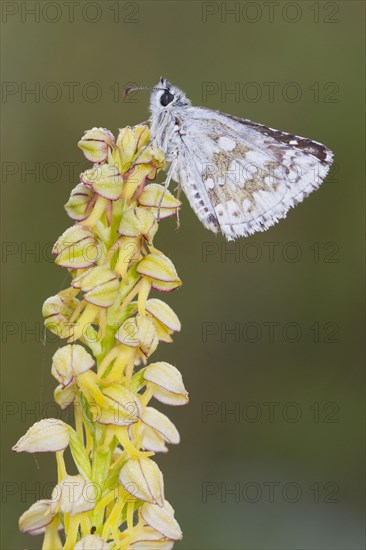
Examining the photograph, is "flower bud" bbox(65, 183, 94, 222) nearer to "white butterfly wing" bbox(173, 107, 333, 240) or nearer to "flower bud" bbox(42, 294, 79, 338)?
"flower bud" bbox(42, 294, 79, 338)

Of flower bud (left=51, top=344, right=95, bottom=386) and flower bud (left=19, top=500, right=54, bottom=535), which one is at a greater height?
flower bud (left=51, top=344, right=95, bottom=386)

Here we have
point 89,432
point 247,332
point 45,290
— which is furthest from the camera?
point 247,332

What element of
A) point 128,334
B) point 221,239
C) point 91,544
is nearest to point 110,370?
point 128,334

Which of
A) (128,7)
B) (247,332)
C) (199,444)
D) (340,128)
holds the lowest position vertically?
(199,444)

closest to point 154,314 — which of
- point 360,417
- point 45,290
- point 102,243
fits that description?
point 102,243

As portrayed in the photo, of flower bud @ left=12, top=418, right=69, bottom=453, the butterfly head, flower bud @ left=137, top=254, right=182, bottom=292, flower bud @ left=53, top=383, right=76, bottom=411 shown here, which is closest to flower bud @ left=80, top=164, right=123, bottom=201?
flower bud @ left=137, top=254, right=182, bottom=292

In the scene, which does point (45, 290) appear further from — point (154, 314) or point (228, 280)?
point (154, 314)

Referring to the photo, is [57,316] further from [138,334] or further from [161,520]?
[161,520]
